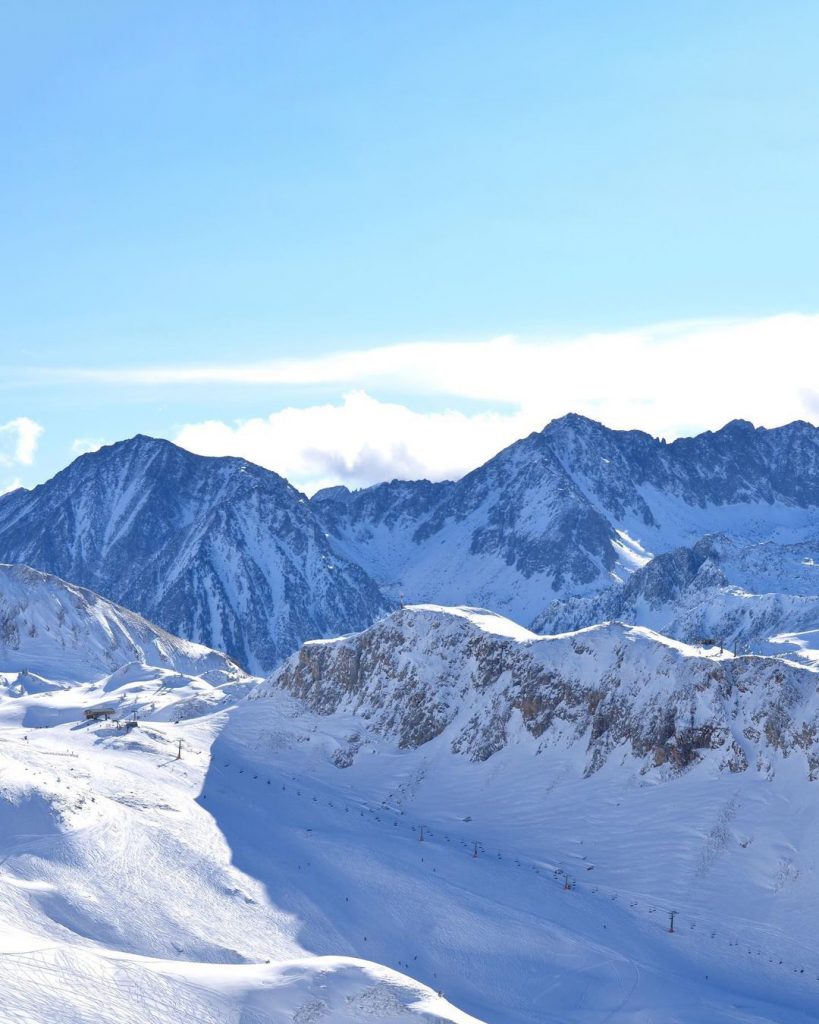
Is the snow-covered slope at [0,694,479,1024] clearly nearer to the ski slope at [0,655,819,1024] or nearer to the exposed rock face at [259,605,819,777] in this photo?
the ski slope at [0,655,819,1024]

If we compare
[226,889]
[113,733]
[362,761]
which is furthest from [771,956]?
[113,733]

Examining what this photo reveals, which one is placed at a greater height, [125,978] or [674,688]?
[674,688]

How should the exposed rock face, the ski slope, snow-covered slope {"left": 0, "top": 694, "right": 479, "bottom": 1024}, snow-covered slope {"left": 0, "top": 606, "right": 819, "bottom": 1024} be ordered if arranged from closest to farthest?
snow-covered slope {"left": 0, "top": 694, "right": 479, "bottom": 1024} → the ski slope → snow-covered slope {"left": 0, "top": 606, "right": 819, "bottom": 1024} → the exposed rock face

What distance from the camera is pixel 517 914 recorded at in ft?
366

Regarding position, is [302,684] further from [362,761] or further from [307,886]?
[307,886]

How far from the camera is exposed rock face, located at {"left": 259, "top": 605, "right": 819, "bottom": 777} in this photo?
135750 millimetres

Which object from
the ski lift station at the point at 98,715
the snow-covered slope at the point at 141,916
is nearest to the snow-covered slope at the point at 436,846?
the snow-covered slope at the point at 141,916

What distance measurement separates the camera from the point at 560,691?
501 ft

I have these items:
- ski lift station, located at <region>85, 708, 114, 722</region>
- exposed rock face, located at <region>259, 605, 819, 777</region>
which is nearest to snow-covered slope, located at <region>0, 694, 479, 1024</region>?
ski lift station, located at <region>85, 708, 114, 722</region>

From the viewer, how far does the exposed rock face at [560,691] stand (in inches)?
5344

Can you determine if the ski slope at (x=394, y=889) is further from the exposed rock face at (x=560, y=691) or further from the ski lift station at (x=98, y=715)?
the ski lift station at (x=98, y=715)

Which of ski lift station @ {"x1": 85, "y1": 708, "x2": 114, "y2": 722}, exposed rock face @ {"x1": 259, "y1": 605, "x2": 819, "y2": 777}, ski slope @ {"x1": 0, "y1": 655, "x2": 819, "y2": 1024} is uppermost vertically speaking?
exposed rock face @ {"x1": 259, "y1": 605, "x2": 819, "y2": 777}

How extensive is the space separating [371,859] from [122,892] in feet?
93.3

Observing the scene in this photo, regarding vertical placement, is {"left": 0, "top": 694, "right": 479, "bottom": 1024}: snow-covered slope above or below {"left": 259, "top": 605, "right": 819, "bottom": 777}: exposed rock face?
below
